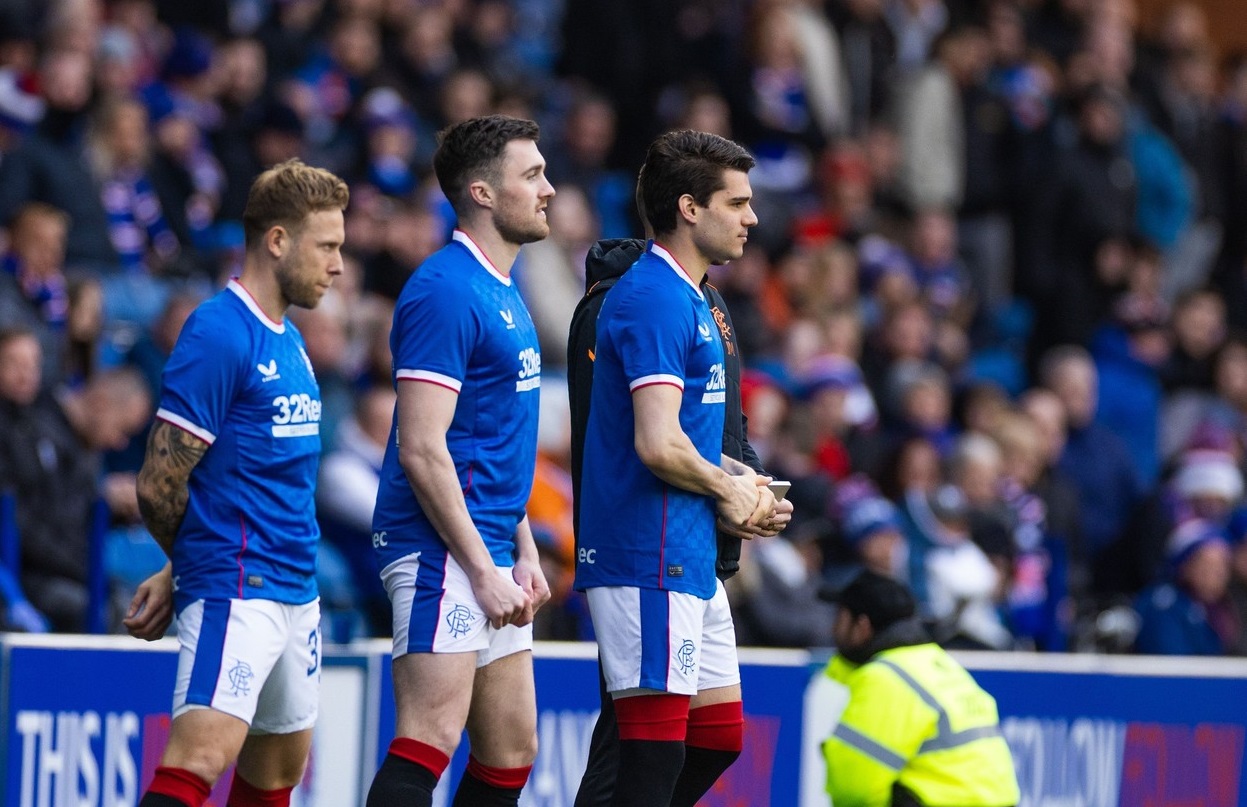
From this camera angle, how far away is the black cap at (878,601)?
683cm

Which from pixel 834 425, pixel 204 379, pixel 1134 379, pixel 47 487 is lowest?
pixel 47 487

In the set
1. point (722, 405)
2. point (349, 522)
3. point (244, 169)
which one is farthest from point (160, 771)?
point (244, 169)

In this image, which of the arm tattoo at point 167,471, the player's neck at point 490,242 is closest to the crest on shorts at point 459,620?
the arm tattoo at point 167,471

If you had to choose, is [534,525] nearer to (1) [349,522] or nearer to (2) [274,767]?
(1) [349,522]

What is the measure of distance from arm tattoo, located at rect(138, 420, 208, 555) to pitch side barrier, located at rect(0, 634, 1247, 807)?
2.01m

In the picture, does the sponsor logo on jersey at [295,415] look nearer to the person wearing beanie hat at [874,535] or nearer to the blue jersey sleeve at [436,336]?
the blue jersey sleeve at [436,336]

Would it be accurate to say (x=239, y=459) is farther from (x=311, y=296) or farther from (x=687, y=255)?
(x=687, y=255)

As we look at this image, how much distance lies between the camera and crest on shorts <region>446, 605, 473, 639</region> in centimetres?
530

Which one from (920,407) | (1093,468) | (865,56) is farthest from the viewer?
(865,56)

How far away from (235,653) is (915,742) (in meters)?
2.43

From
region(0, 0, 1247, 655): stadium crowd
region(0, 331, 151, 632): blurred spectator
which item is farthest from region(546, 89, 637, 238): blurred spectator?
region(0, 331, 151, 632): blurred spectator

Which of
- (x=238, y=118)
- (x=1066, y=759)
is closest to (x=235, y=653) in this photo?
(x=1066, y=759)

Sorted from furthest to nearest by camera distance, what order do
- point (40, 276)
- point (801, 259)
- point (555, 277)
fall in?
point (801, 259), point (555, 277), point (40, 276)

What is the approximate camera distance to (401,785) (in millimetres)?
5234
